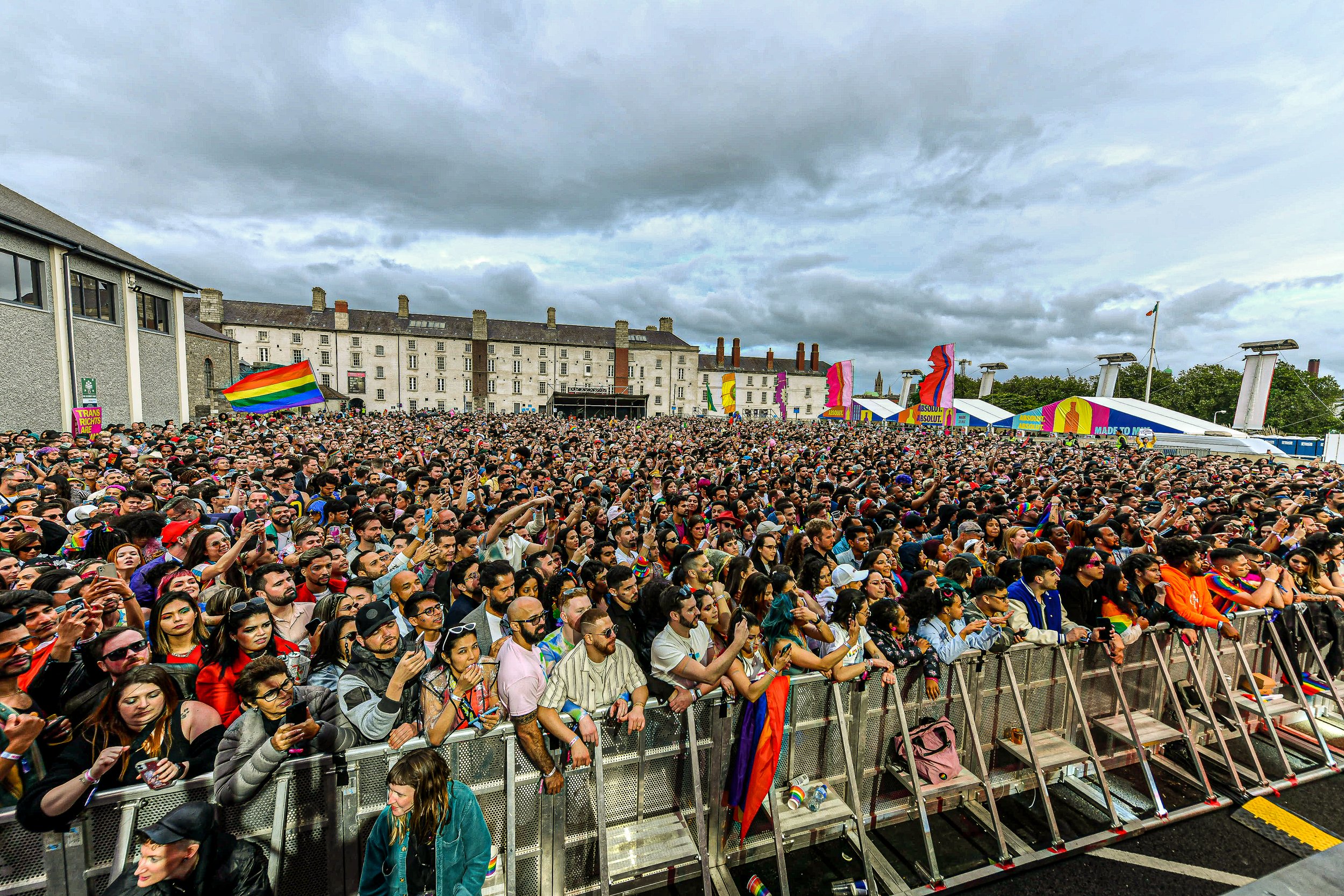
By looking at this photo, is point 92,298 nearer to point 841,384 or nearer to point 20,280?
point 20,280

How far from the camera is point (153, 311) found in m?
24.0

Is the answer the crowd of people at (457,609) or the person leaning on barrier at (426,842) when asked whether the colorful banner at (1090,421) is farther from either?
the person leaning on barrier at (426,842)

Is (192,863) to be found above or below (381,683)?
below

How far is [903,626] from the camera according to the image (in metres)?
3.93

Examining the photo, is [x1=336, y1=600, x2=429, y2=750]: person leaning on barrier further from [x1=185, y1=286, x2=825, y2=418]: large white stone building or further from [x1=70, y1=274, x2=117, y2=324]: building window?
[x1=185, y1=286, x2=825, y2=418]: large white stone building

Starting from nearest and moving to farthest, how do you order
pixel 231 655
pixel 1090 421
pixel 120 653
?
pixel 120 653 → pixel 231 655 → pixel 1090 421

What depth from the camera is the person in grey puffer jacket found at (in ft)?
8.12

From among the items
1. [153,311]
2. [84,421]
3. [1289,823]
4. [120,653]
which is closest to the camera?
[120,653]

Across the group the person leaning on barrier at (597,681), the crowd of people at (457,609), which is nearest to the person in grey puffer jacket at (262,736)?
the crowd of people at (457,609)

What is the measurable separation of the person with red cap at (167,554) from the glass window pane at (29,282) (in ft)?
64.9

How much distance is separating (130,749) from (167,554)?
11.4 ft

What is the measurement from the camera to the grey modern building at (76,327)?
55.2 ft

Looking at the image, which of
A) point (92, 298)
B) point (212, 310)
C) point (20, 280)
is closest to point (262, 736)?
point (20, 280)

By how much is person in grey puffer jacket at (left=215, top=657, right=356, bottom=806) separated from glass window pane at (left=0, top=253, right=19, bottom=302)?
76.9 feet
